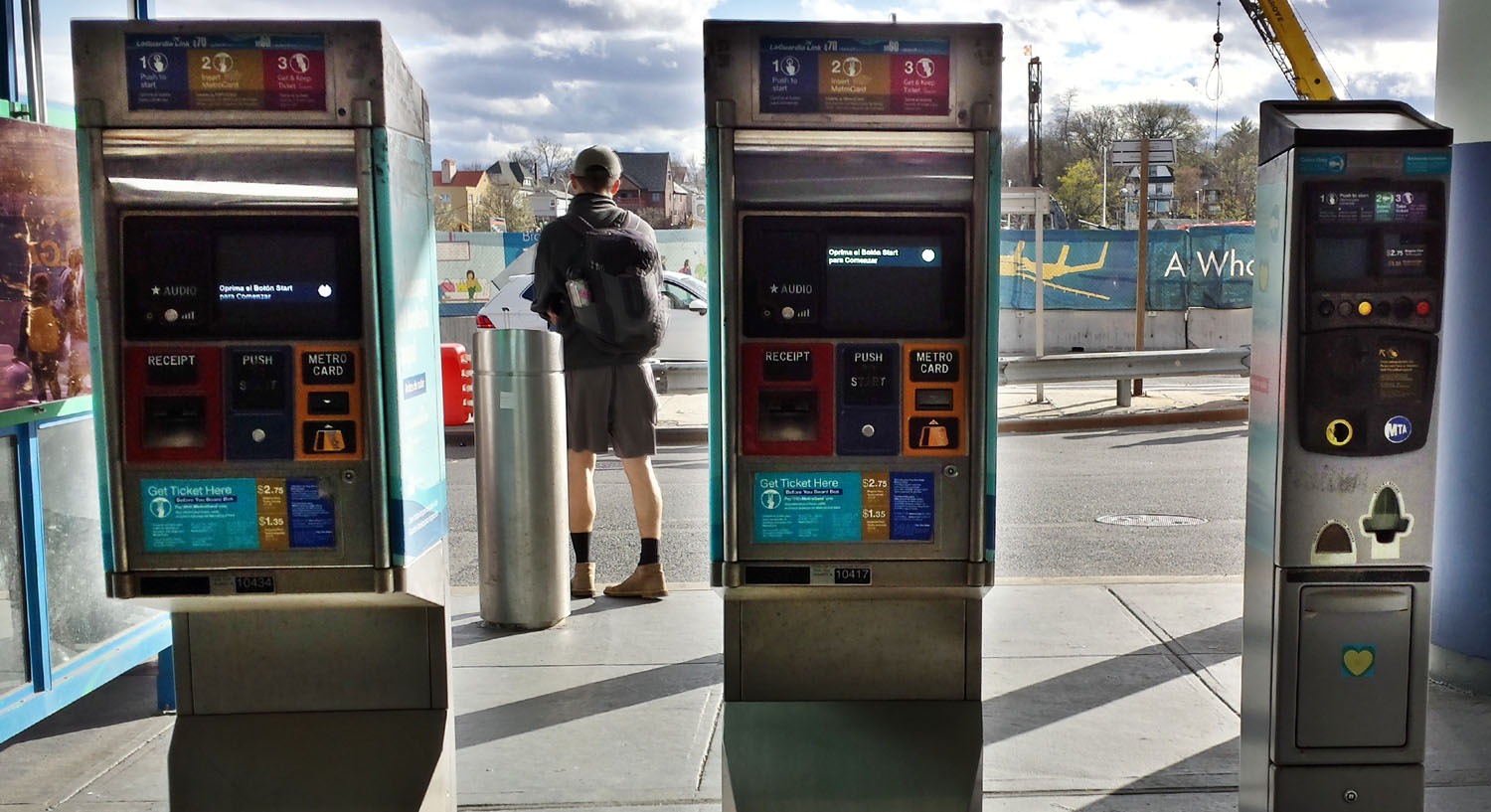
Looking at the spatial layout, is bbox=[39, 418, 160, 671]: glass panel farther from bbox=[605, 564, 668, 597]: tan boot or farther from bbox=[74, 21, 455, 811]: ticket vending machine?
bbox=[605, 564, 668, 597]: tan boot

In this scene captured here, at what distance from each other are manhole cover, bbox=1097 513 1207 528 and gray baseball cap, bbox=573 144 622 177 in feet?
13.9

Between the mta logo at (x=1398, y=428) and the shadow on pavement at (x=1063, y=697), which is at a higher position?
the mta logo at (x=1398, y=428)

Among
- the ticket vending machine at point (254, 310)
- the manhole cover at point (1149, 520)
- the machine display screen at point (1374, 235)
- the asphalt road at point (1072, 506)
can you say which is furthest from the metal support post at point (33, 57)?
the manhole cover at point (1149, 520)

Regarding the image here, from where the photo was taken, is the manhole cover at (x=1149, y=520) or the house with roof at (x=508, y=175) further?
the house with roof at (x=508, y=175)

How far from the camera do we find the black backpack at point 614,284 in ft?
18.9

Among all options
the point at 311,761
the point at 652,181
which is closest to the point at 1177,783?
the point at 311,761

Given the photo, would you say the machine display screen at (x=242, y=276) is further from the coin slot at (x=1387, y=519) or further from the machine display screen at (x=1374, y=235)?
the coin slot at (x=1387, y=519)

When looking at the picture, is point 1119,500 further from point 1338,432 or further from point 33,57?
point 33,57

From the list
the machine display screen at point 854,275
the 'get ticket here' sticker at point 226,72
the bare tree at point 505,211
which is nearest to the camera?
the 'get ticket here' sticker at point 226,72

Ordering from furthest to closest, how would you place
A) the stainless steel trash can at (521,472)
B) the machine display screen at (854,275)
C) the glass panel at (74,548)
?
the stainless steel trash can at (521,472), the glass panel at (74,548), the machine display screen at (854,275)

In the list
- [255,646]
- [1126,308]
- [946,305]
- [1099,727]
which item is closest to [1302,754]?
[1099,727]

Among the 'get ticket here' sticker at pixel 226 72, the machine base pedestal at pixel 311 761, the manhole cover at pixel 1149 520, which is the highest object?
the 'get ticket here' sticker at pixel 226 72

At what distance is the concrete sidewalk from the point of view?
413 cm

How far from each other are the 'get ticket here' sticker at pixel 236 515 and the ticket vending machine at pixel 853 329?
0.97 metres
